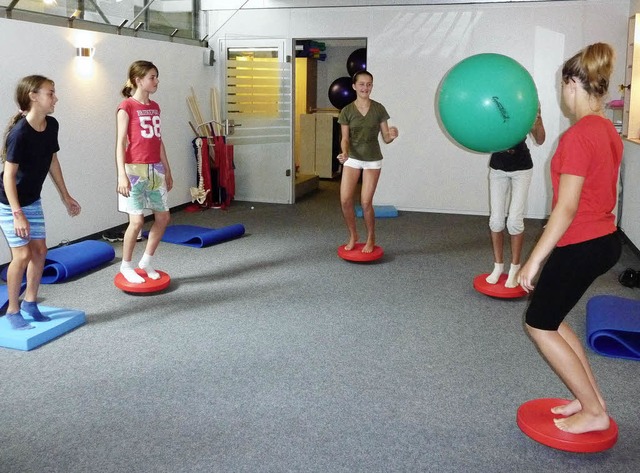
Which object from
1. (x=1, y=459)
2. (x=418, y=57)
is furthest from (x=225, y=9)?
(x=1, y=459)

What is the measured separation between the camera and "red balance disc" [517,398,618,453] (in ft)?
8.46

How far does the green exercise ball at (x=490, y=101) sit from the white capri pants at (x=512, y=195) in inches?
41.2

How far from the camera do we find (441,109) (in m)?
3.60

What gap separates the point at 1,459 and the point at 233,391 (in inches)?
40.8

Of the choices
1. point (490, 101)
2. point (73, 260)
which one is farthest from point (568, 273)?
point (73, 260)

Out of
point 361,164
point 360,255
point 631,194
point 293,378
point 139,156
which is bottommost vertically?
point 293,378

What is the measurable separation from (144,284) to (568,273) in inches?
122

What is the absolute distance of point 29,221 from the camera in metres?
3.67

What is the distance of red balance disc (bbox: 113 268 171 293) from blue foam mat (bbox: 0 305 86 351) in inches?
21.3

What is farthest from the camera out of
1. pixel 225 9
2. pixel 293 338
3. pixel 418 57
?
pixel 225 9

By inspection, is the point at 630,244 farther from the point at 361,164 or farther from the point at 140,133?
the point at 140,133

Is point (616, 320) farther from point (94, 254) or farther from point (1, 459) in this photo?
point (94, 254)

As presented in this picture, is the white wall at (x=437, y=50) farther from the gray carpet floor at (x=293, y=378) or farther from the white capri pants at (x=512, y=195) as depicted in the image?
the white capri pants at (x=512, y=195)

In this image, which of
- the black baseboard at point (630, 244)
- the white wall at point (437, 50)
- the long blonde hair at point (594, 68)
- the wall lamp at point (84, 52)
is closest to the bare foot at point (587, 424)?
the long blonde hair at point (594, 68)
